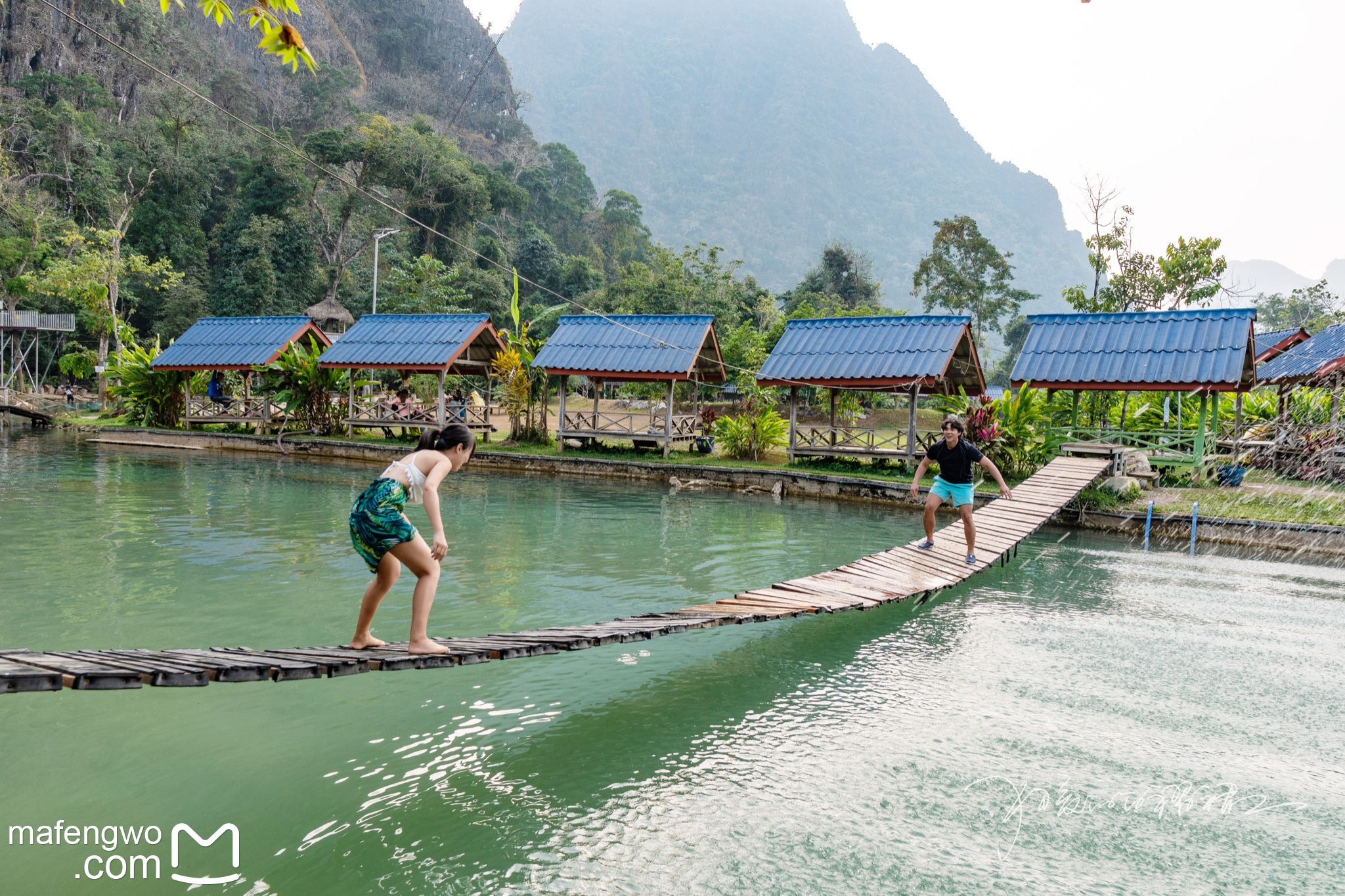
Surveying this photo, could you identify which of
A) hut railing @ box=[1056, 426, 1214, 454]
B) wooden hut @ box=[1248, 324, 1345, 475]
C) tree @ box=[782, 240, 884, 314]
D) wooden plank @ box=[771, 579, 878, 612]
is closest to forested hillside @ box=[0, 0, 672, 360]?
tree @ box=[782, 240, 884, 314]

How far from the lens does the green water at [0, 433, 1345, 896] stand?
407 centimetres

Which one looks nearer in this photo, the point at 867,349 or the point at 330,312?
the point at 867,349

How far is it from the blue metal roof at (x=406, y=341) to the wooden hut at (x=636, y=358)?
7.18 feet

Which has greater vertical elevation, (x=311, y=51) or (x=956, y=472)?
(x=311, y=51)

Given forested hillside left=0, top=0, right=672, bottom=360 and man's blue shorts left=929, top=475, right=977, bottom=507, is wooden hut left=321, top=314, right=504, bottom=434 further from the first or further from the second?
man's blue shorts left=929, top=475, right=977, bottom=507

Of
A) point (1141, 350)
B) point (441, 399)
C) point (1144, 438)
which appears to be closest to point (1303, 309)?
point (1144, 438)

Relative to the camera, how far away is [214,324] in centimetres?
2467

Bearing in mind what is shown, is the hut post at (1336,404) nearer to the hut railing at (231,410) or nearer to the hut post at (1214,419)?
the hut post at (1214,419)

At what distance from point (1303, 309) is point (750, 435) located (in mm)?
30947

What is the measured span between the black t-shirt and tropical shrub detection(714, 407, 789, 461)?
35.6 feet

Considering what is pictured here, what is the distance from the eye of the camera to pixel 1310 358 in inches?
763

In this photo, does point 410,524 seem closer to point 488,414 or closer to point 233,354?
point 488,414

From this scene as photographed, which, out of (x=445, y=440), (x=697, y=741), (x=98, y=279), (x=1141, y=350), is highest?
(x=98, y=279)

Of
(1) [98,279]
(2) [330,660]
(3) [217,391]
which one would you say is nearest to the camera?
(2) [330,660]
